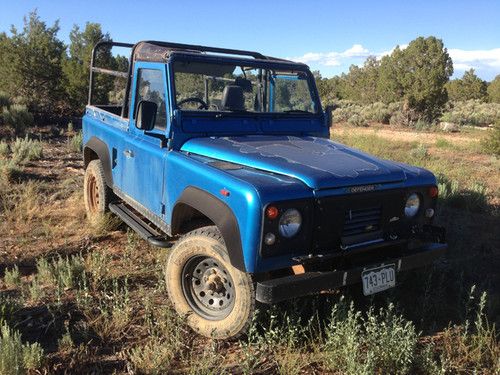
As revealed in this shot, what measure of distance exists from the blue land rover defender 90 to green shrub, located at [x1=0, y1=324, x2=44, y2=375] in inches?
40.6

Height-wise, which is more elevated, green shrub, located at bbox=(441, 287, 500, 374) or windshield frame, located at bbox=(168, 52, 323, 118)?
windshield frame, located at bbox=(168, 52, 323, 118)

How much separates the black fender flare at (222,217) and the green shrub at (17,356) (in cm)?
134

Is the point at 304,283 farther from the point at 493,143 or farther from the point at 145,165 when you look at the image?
the point at 493,143

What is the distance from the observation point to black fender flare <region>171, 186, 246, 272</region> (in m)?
2.92

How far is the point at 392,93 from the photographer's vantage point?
2398cm

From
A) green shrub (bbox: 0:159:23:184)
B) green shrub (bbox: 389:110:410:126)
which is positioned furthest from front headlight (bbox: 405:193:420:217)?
green shrub (bbox: 389:110:410:126)

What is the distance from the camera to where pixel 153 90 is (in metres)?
4.38

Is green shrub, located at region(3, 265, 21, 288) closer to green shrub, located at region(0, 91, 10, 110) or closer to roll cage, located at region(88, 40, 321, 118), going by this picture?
roll cage, located at region(88, 40, 321, 118)

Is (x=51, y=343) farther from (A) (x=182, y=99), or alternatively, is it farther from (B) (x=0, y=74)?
(B) (x=0, y=74)

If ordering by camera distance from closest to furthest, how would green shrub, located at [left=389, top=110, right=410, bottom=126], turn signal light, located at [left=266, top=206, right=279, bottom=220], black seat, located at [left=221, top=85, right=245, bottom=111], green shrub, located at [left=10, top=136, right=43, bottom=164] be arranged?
turn signal light, located at [left=266, top=206, right=279, bottom=220]
black seat, located at [left=221, top=85, right=245, bottom=111]
green shrub, located at [left=10, top=136, right=43, bottom=164]
green shrub, located at [left=389, top=110, right=410, bottom=126]

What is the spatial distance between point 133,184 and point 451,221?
4.51m

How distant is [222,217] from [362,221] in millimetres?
1029

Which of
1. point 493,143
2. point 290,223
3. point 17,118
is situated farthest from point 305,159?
point 17,118

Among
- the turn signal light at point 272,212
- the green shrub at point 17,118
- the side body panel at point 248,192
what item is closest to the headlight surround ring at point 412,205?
the side body panel at point 248,192
